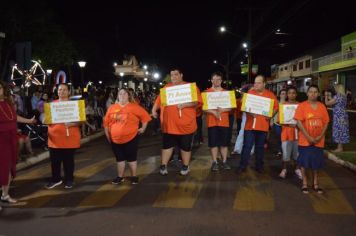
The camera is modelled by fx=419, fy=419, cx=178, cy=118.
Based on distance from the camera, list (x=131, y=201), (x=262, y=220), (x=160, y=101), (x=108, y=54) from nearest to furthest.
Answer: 1. (x=262, y=220)
2. (x=131, y=201)
3. (x=160, y=101)
4. (x=108, y=54)

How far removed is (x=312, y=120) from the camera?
22.7ft

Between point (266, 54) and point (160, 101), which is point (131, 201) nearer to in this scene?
point (160, 101)

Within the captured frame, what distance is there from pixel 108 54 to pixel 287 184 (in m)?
46.1

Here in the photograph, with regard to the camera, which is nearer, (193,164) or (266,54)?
(193,164)

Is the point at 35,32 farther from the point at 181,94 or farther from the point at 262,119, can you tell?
the point at 262,119

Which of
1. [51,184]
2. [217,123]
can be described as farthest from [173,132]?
[51,184]

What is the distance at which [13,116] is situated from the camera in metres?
6.61

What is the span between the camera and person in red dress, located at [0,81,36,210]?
253 inches

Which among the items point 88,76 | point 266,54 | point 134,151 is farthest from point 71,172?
point 266,54

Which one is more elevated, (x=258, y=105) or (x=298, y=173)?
(x=258, y=105)

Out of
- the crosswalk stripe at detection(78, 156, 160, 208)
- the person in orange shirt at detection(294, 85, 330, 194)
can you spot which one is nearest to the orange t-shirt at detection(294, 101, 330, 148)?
the person in orange shirt at detection(294, 85, 330, 194)

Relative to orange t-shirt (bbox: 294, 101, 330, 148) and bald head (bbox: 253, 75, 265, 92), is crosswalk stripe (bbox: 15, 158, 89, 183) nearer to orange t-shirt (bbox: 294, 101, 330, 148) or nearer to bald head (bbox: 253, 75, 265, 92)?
bald head (bbox: 253, 75, 265, 92)

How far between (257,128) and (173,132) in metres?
1.69

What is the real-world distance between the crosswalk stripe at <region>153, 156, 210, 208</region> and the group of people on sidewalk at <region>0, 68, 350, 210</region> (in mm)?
312
